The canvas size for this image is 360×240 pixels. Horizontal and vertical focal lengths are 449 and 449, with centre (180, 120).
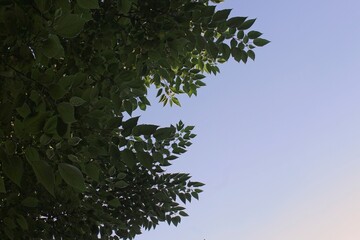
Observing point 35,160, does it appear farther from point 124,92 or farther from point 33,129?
point 124,92

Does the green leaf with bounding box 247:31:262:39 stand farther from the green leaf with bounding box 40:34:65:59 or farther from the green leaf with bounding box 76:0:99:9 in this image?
the green leaf with bounding box 40:34:65:59

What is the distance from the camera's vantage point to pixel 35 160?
5.55 ft

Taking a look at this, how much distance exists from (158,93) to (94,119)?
118 inches

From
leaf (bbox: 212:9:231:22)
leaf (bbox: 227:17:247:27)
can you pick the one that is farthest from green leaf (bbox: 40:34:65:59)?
leaf (bbox: 227:17:247:27)

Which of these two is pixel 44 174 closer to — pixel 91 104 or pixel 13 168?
pixel 13 168

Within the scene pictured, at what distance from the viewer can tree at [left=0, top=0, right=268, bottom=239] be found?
1925mm

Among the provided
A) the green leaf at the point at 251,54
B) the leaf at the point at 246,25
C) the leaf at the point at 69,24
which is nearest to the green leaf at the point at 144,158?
the leaf at the point at 69,24

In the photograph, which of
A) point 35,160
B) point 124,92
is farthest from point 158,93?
point 35,160

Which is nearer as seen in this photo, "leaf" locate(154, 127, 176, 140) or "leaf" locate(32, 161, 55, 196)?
"leaf" locate(32, 161, 55, 196)

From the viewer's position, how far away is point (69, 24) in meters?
1.90

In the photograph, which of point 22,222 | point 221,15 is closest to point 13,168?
point 22,222

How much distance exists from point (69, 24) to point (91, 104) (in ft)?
3.05

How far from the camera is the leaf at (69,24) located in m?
1.89

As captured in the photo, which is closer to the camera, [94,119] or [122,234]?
[94,119]
